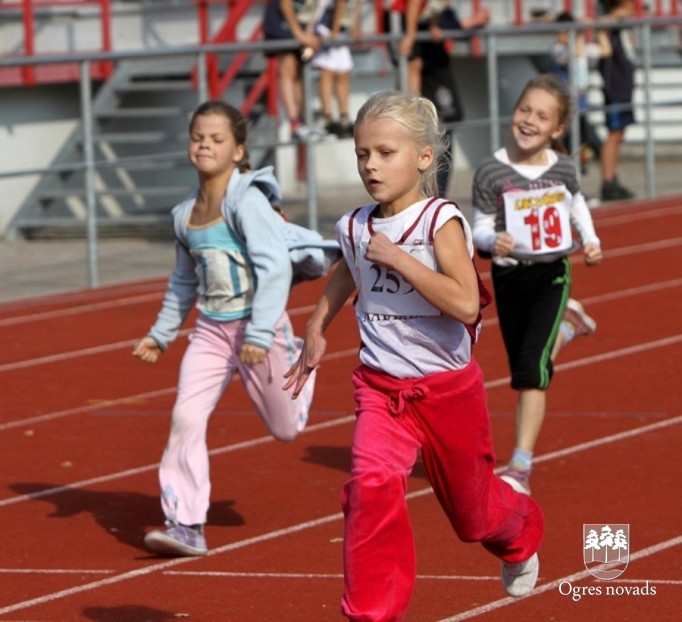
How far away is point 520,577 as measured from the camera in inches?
214

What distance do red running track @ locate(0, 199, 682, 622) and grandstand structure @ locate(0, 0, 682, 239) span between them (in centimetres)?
439

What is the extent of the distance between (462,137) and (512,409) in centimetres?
1009

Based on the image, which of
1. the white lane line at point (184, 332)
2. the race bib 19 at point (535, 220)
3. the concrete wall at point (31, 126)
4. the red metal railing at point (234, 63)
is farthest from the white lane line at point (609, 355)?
the concrete wall at point (31, 126)

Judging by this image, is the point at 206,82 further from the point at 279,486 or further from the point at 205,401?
the point at 205,401

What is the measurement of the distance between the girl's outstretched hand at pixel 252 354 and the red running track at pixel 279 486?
2.35ft

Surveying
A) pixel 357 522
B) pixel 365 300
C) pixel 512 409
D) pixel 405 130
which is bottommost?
pixel 512 409

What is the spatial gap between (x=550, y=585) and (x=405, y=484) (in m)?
1.21

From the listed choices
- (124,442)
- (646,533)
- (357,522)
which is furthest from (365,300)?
(124,442)

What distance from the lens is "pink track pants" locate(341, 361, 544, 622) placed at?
15.8 feet

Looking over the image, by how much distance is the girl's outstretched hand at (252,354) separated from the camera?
6508 mm

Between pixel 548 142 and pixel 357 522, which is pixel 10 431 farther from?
pixel 357 522

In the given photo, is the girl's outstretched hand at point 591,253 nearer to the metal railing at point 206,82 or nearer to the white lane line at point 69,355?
the white lane line at point 69,355

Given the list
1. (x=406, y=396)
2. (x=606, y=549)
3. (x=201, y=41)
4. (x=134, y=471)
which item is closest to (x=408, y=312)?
(x=406, y=396)

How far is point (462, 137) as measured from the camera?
1891 centimetres
